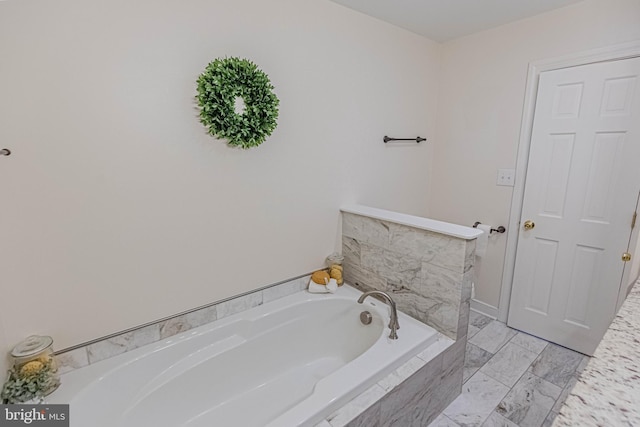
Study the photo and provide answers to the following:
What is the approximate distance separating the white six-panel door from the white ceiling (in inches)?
18.7

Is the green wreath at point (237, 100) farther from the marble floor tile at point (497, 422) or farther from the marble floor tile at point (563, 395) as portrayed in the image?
the marble floor tile at point (563, 395)

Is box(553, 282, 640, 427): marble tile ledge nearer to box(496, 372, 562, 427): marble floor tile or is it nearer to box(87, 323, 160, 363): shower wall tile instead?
box(496, 372, 562, 427): marble floor tile

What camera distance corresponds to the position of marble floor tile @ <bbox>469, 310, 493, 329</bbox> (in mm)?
2663

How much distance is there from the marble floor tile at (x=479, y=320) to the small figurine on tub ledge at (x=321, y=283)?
4.38 ft

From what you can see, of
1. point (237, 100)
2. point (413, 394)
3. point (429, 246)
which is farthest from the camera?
point (429, 246)

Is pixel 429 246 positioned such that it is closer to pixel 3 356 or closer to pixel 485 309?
pixel 485 309

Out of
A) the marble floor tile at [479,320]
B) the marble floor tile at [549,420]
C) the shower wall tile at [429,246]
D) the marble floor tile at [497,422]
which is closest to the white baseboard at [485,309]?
the marble floor tile at [479,320]

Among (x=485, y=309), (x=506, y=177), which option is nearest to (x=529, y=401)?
(x=485, y=309)

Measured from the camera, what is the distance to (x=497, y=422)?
5.71ft

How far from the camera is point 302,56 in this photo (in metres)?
2.00

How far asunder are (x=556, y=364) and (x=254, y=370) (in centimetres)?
206

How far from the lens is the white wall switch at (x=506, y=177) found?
248 centimetres

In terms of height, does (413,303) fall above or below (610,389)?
below

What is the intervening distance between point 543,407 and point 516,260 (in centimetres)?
107
